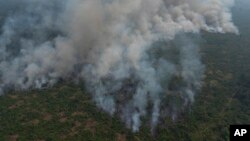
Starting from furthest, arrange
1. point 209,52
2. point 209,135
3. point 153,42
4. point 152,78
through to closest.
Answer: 1. point 209,52
2. point 153,42
3. point 152,78
4. point 209,135

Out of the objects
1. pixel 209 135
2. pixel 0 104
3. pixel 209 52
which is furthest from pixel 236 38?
pixel 0 104

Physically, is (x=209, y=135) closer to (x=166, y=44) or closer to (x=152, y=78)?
(x=152, y=78)

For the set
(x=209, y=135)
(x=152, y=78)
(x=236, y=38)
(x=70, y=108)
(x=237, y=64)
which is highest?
(x=236, y=38)

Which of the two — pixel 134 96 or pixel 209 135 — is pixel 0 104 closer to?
pixel 134 96

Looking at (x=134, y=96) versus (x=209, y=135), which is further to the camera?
(x=134, y=96)

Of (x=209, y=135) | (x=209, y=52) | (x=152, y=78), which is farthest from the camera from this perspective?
(x=209, y=52)

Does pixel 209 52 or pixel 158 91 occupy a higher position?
pixel 209 52

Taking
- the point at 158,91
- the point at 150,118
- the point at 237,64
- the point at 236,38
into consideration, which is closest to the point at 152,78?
the point at 158,91
